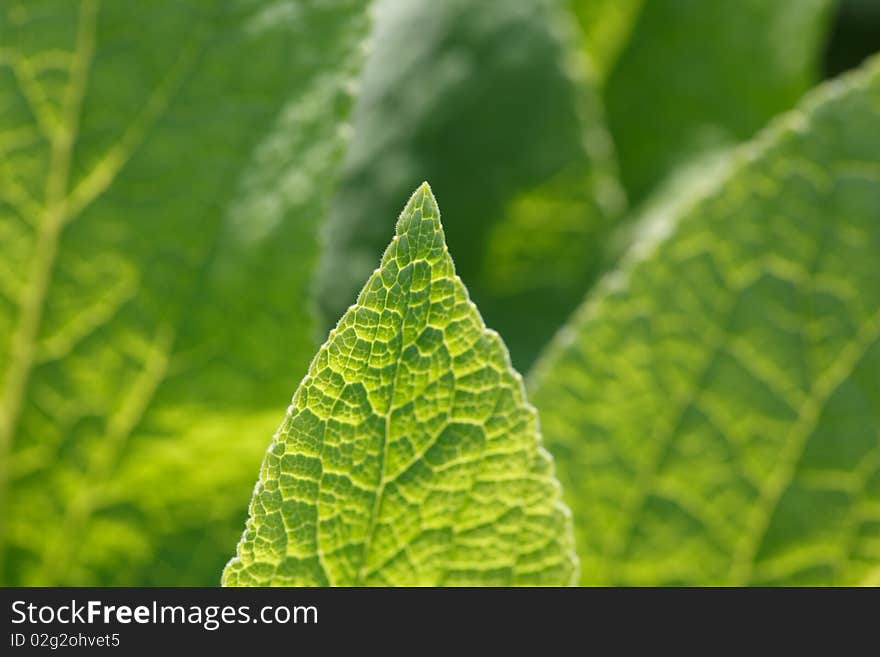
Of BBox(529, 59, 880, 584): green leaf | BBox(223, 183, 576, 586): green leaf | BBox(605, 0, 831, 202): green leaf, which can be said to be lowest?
BBox(223, 183, 576, 586): green leaf

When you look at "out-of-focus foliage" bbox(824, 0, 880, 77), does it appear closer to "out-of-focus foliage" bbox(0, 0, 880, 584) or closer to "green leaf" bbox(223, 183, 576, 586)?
"out-of-focus foliage" bbox(0, 0, 880, 584)

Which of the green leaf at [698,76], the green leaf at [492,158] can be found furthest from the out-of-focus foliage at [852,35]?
the green leaf at [492,158]

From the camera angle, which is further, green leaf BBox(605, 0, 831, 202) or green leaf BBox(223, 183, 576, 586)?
green leaf BBox(605, 0, 831, 202)

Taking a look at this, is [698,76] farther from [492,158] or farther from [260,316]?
[260,316]

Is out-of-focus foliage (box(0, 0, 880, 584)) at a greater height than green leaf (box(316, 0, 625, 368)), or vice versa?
green leaf (box(316, 0, 625, 368))

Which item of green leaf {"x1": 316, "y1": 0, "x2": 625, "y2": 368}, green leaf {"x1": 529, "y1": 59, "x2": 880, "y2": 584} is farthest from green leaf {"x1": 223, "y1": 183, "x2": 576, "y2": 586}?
green leaf {"x1": 316, "y1": 0, "x2": 625, "y2": 368}

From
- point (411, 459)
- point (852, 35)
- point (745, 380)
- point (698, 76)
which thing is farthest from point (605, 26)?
point (852, 35)
